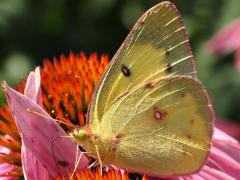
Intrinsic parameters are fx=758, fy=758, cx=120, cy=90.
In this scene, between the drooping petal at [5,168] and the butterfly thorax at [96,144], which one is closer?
the butterfly thorax at [96,144]

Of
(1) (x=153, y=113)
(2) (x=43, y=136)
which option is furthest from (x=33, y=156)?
(1) (x=153, y=113)

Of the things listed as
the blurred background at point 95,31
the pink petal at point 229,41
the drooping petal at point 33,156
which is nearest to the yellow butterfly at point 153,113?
the drooping petal at point 33,156

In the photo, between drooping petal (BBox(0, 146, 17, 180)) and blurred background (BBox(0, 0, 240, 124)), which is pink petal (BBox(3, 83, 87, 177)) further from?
blurred background (BBox(0, 0, 240, 124))

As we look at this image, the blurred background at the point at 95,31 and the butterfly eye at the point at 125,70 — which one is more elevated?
the blurred background at the point at 95,31

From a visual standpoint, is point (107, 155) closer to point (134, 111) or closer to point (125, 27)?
point (134, 111)

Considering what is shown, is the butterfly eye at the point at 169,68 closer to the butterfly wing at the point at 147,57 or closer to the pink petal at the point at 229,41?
the butterfly wing at the point at 147,57

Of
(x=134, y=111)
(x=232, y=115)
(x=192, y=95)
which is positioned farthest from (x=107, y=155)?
(x=232, y=115)

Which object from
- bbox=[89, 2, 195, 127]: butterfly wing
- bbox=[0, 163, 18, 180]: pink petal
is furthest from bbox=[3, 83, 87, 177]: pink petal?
bbox=[0, 163, 18, 180]: pink petal

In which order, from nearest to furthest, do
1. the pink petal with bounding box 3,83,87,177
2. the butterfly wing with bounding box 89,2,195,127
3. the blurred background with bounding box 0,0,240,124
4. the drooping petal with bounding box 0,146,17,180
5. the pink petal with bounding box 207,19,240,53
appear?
the pink petal with bounding box 3,83,87,177 < the butterfly wing with bounding box 89,2,195,127 < the drooping petal with bounding box 0,146,17,180 < the pink petal with bounding box 207,19,240,53 < the blurred background with bounding box 0,0,240,124
